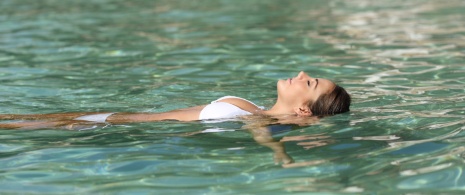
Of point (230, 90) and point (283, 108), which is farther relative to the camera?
point (230, 90)

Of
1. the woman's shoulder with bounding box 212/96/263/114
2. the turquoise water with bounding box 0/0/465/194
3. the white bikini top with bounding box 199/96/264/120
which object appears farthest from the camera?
the woman's shoulder with bounding box 212/96/263/114

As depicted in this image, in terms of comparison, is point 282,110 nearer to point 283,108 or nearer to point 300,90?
point 283,108

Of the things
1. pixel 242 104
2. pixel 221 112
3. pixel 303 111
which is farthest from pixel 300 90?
pixel 221 112

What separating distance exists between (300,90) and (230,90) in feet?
5.17

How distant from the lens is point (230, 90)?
7988 mm

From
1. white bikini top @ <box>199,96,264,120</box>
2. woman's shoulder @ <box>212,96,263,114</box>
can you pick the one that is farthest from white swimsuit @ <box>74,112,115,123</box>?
woman's shoulder @ <box>212,96,263,114</box>

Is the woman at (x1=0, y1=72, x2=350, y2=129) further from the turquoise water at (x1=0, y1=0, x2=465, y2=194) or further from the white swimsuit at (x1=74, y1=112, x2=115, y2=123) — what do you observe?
the turquoise water at (x1=0, y1=0, x2=465, y2=194)

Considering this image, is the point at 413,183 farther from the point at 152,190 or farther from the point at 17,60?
the point at 17,60

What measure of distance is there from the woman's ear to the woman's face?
4 centimetres

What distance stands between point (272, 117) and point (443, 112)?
4.45 ft

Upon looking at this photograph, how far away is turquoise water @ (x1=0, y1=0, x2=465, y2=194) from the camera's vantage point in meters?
4.87

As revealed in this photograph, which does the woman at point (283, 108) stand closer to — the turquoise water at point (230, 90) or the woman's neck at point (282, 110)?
the woman's neck at point (282, 110)

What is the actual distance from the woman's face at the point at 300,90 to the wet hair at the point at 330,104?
0.04 m

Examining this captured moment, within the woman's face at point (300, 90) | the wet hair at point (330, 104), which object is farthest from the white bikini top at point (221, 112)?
the wet hair at point (330, 104)
